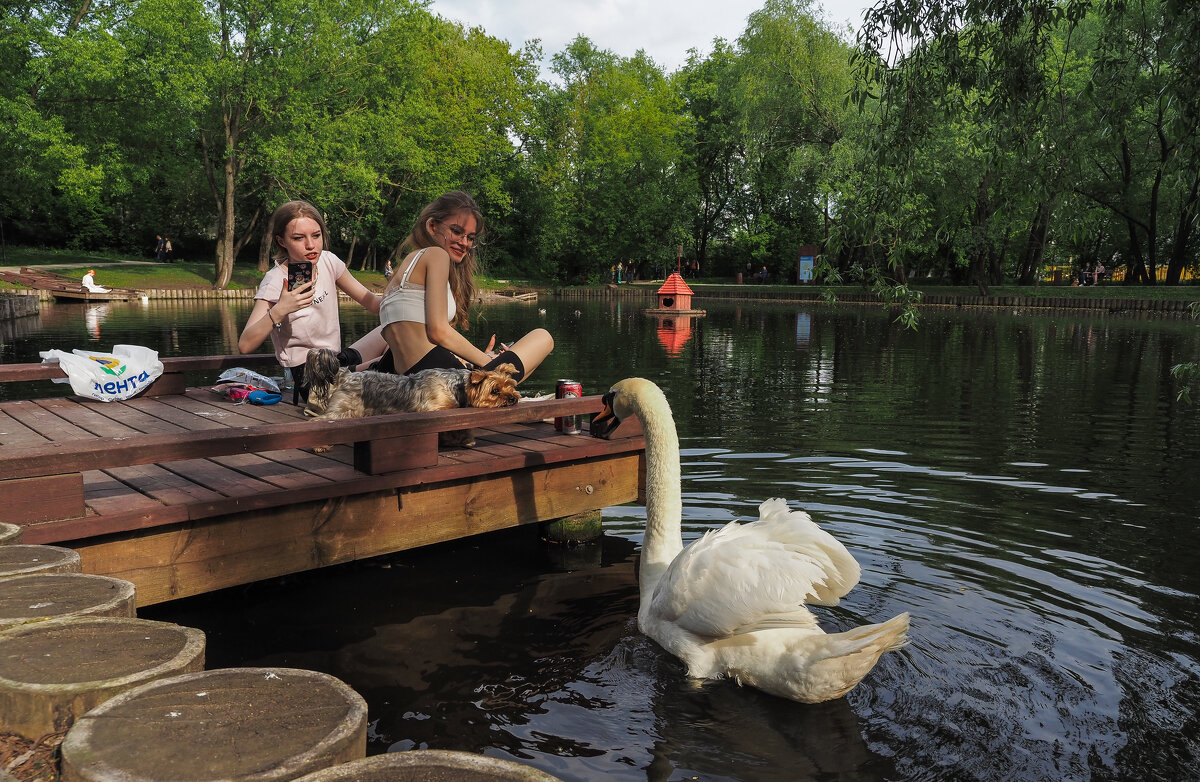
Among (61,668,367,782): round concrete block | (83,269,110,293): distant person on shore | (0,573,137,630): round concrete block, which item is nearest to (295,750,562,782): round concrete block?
(61,668,367,782): round concrete block

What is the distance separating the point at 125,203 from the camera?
58.7 metres

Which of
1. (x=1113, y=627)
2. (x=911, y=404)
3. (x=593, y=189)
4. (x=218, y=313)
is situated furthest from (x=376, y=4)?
(x=1113, y=627)

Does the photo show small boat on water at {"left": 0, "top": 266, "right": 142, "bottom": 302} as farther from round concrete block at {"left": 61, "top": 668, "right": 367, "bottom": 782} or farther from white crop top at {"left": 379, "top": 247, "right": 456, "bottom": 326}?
round concrete block at {"left": 61, "top": 668, "right": 367, "bottom": 782}

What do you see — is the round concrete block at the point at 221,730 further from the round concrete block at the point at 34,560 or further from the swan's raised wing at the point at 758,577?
the swan's raised wing at the point at 758,577

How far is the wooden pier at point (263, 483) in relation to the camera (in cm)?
454

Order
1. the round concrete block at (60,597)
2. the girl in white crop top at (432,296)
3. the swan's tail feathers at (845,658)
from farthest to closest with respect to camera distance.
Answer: the girl in white crop top at (432,296) → the swan's tail feathers at (845,658) → the round concrete block at (60,597)

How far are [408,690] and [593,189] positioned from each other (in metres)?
65.1

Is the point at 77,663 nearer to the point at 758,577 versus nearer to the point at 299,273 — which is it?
the point at 758,577

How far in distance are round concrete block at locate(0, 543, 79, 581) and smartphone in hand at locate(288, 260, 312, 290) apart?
3691 millimetres

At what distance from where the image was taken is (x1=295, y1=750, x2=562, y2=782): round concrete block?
1.89 metres

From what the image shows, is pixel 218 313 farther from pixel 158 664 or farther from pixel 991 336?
pixel 158 664

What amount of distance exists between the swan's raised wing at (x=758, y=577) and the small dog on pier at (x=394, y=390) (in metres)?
2.30

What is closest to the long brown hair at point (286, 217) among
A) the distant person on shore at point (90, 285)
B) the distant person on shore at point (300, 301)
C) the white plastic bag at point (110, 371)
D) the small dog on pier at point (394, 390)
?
the distant person on shore at point (300, 301)

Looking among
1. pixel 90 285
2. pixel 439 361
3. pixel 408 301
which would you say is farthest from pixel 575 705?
pixel 90 285
